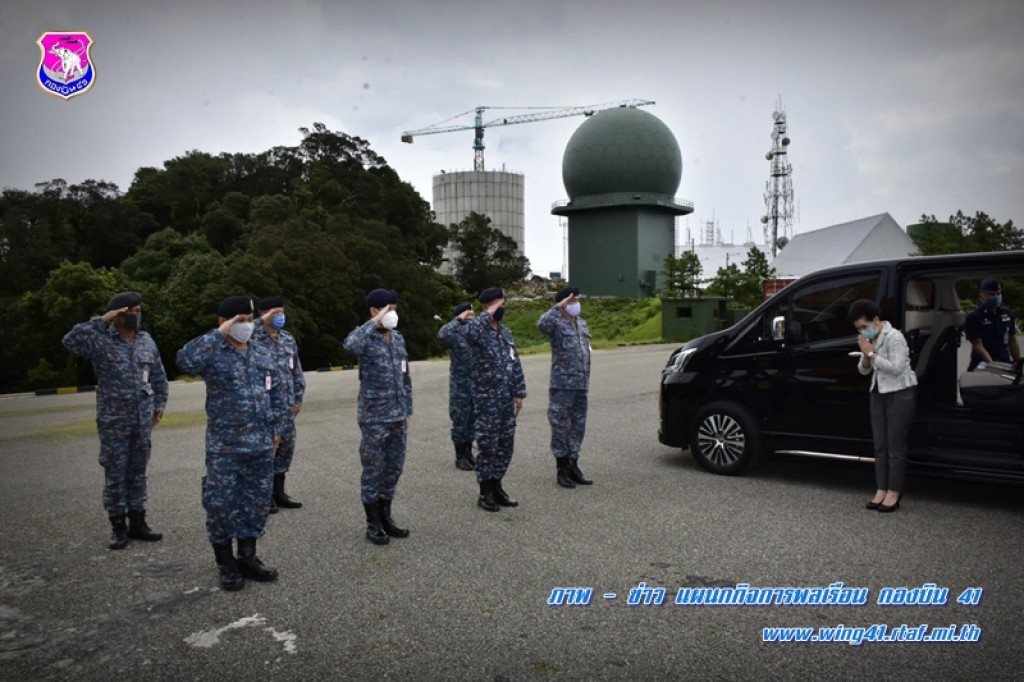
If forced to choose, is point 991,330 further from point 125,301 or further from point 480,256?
point 480,256

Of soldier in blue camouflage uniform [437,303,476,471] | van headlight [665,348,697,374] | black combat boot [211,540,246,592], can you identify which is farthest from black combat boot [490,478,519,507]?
van headlight [665,348,697,374]

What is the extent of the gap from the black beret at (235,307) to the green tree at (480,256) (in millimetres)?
61113

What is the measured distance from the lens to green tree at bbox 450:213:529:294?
6725 cm

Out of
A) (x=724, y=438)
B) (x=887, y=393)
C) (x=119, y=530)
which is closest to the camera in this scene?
(x=119, y=530)

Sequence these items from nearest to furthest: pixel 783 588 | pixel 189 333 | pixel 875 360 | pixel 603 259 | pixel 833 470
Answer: pixel 783 588 < pixel 875 360 < pixel 833 470 < pixel 189 333 < pixel 603 259

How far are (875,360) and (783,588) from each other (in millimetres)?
2433

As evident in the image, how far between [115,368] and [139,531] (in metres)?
1.27

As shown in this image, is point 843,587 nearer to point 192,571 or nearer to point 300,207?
point 192,571

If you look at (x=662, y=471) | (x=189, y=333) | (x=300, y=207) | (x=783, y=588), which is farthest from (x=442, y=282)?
(x=783, y=588)

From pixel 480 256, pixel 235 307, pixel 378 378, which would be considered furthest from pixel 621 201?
pixel 235 307

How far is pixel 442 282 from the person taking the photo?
53375mm

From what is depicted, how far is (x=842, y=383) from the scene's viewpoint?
659 centimetres

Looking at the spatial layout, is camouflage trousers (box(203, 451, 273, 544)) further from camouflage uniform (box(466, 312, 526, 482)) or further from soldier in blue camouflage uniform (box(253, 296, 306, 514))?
camouflage uniform (box(466, 312, 526, 482))

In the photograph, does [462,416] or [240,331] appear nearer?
[240,331]
